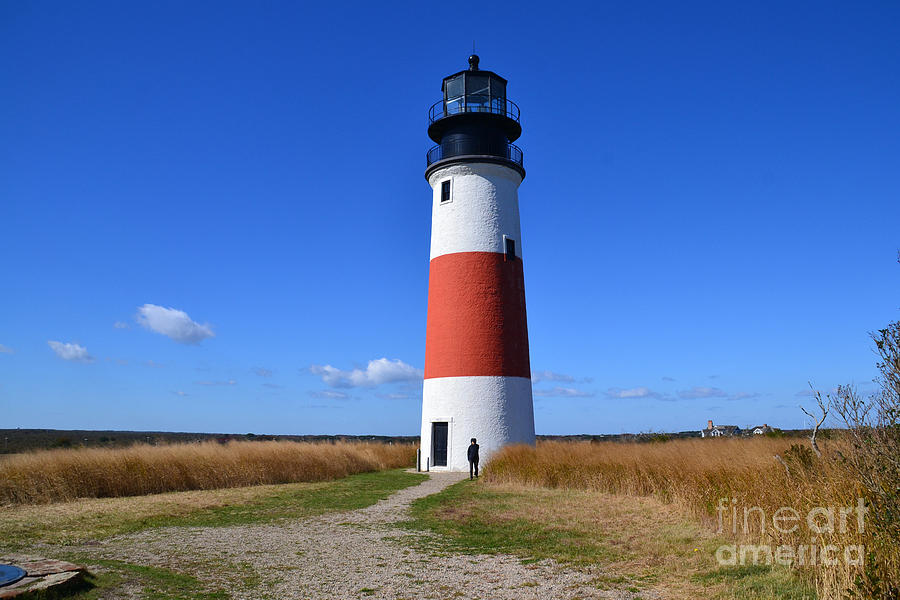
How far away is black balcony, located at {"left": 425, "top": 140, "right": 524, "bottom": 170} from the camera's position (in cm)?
2292

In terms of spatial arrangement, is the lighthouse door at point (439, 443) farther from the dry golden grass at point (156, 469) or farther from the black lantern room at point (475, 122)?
the black lantern room at point (475, 122)

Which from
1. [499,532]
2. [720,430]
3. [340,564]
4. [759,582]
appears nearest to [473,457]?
[499,532]

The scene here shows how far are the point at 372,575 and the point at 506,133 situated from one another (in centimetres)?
1925

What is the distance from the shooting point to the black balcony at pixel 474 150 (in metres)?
22.9

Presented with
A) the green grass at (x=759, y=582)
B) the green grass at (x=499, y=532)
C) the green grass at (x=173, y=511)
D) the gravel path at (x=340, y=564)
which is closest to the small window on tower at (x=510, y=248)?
the green grass at (x=173, y=511)

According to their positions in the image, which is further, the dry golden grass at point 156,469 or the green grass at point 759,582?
the dry golden grass at point 156,469

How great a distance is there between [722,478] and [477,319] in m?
12.1

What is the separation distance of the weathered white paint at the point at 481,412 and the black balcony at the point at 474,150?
8.09 meters

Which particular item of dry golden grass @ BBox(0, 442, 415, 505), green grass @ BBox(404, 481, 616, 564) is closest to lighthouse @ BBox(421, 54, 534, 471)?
dry golden grass @ BBox(0, 442, 415, 505)

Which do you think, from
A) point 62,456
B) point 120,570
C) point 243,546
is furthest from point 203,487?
point 120,570

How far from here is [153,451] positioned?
54.7ft

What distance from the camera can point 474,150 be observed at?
75.2 feet

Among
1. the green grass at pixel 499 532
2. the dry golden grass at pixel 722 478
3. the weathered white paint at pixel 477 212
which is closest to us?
the dry golden grass at pixel 722 478

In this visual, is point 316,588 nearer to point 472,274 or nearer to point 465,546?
point 465,546
